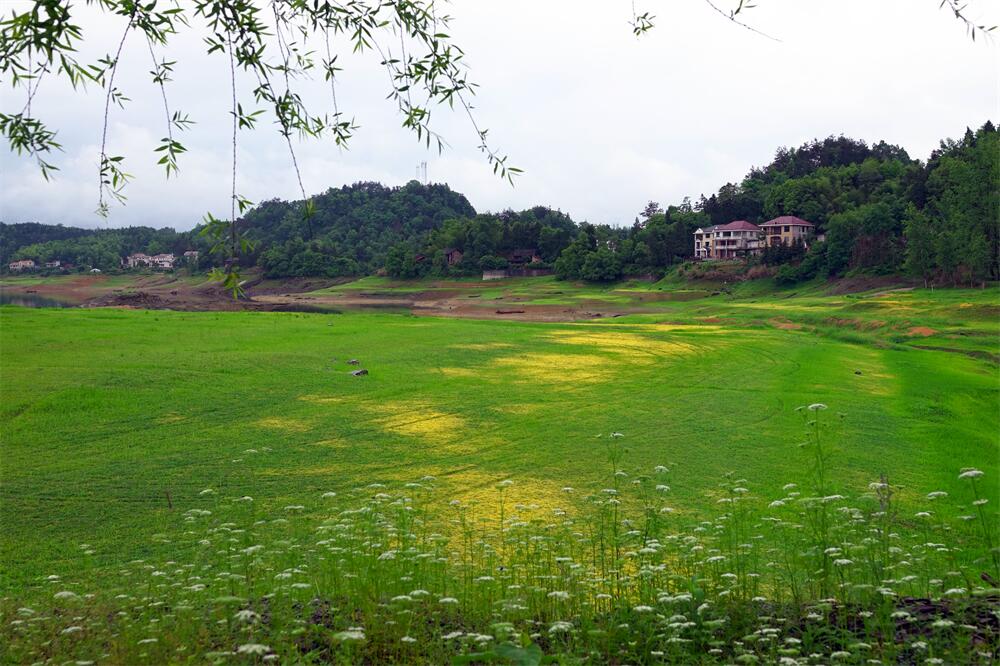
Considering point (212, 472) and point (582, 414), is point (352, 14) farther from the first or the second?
point (582, 414)

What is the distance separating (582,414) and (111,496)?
9884mm

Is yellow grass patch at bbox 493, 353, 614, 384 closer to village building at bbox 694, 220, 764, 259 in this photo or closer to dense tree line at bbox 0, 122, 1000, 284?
dense tree line at bbox 0, 122, 1000, 284

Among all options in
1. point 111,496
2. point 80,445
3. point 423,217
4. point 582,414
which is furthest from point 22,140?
point 423,217

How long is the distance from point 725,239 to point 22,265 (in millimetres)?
105476

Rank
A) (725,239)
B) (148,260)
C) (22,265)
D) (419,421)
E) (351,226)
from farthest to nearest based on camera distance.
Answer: (351,226)
(148,260)
(22,265)
(725,239)
(419,421)

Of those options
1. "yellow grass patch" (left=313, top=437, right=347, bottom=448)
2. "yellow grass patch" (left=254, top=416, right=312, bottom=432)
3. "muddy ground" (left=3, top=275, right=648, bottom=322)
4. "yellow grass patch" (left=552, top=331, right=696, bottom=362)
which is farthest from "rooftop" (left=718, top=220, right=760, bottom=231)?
"yellow grass patch" (left=313, top=437, right=347, bottom=448)

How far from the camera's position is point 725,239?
100 meters

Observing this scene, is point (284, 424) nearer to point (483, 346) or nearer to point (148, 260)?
point (483, 346)

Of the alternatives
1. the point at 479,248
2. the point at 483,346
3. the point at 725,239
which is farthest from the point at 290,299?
the point at 483,346

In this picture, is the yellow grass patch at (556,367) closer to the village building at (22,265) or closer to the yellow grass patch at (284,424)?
the yellow grass patch at (284,424)

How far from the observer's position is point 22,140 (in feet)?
18.9

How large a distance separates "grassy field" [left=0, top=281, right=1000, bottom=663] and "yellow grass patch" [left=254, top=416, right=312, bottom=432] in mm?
58

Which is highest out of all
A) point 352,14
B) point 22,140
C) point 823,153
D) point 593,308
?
point 823,153

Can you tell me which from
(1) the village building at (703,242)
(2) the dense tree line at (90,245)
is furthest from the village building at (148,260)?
(1) the village building at (703,242)
